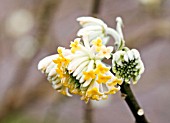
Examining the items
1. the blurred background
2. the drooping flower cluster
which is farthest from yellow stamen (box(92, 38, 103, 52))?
the blurred background

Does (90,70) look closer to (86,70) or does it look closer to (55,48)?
(86,70)

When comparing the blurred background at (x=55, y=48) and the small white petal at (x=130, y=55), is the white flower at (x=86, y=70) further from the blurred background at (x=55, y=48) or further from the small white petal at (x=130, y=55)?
the blurred background at (x=55, y=48)

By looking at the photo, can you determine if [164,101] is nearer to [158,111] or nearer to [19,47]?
[158,111]

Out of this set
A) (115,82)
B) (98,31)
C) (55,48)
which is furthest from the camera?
(55,48)

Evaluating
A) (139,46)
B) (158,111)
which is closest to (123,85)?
(139,46)

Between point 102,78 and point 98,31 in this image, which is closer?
point 102,78

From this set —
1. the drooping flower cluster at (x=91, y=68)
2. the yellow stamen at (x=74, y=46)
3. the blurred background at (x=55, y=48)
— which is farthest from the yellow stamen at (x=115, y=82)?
the blurred background at (x=55, y=48)

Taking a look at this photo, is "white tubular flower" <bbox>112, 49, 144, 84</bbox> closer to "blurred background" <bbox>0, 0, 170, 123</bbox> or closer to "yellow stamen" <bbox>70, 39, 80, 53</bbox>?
"yellow stamen" <bbox>70, 39, 80, 53</bbox>

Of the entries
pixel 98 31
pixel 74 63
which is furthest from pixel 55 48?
pixel 74 63
